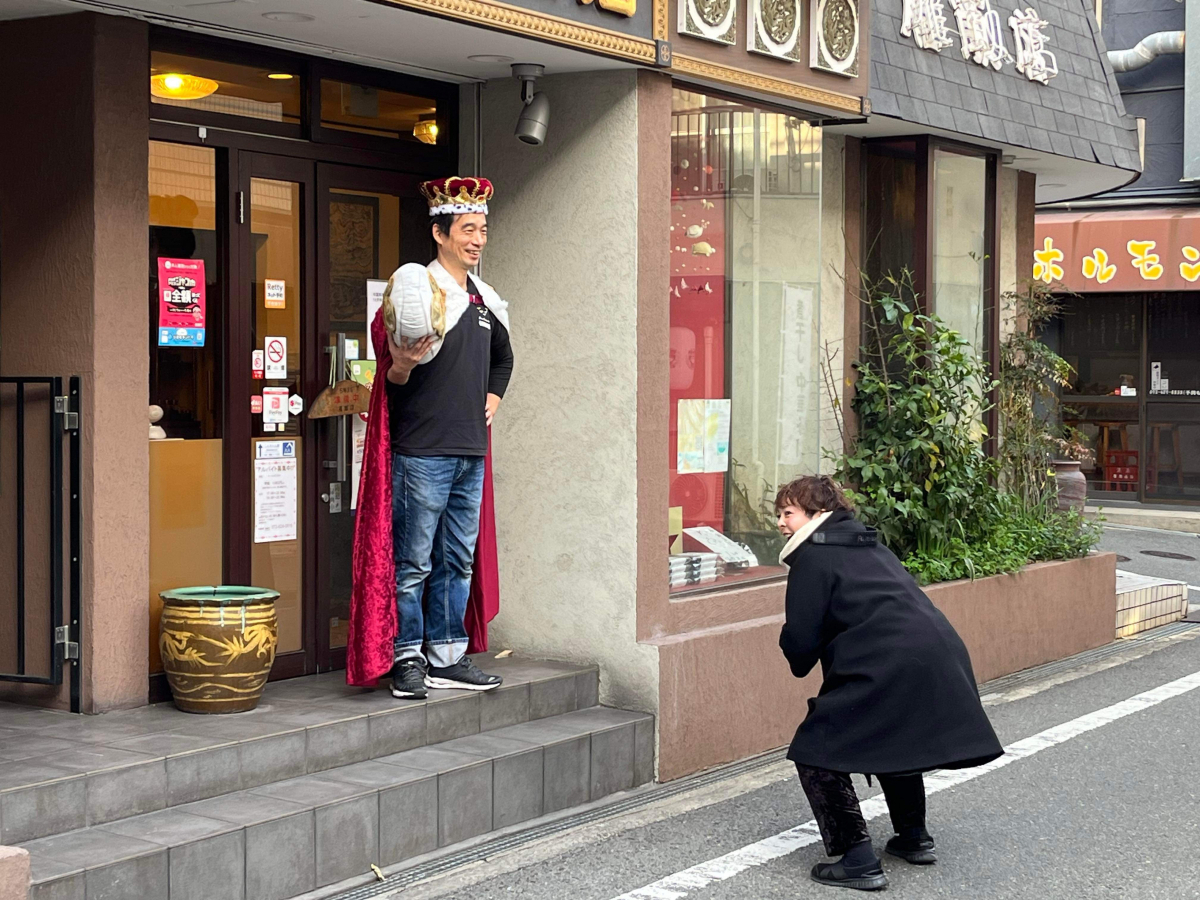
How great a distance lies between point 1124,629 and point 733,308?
16.1ft

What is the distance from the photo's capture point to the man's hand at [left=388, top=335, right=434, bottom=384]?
20.1 ft

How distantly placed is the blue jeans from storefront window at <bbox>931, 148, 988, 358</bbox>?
4817 millimetres

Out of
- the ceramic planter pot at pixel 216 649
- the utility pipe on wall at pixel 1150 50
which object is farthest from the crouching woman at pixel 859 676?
the utility pipe on wall at pixel 1150 50

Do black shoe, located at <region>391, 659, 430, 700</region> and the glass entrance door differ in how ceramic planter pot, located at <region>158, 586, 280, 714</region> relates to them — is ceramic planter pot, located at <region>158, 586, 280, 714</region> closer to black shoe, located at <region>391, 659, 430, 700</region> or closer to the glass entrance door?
black shoe, located at <region>391, 659, 430, 700</region>

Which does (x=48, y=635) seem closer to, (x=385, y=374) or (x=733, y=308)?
(x=385, y=374)

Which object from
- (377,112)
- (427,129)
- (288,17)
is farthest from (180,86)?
(427,129)

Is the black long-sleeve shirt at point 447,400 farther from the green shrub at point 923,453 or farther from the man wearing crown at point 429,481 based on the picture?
the green shrub at point 923,453

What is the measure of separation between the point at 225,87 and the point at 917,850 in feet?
14.0

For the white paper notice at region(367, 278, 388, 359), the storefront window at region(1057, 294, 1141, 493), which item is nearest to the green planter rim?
the white paper notice at region(367, 278, 388, 359)

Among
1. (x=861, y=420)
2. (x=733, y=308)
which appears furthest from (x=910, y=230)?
(x=733, y=308)

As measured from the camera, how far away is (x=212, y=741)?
545 centimetres

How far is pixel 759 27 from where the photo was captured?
7711mm

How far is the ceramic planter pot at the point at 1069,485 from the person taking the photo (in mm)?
12781

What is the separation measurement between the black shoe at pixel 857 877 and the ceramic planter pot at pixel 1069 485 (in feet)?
26.1
